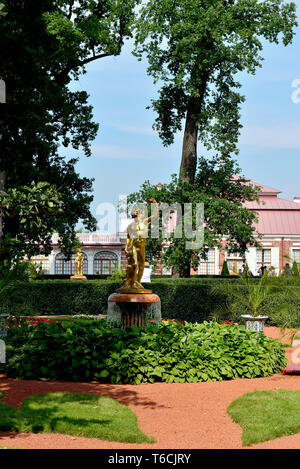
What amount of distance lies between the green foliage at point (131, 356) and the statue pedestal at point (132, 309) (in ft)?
2.45

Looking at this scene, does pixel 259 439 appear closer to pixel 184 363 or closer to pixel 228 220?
pixel 184 363

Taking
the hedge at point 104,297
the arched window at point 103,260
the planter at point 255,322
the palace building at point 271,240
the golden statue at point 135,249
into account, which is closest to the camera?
the golden statue at point 135,249

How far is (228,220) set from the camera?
63.1ft

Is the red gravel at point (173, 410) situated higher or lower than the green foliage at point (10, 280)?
lower

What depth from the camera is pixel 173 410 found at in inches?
257

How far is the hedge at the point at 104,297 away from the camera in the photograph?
53.2 ft

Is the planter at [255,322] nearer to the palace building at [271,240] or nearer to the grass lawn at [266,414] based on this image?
the grass lawn at [266,414]

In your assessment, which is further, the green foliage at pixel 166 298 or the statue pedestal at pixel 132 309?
the green foliage at pixel 166 298

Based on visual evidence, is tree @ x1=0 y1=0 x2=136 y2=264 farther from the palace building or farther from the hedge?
the palace building

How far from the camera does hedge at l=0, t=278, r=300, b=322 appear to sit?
16.2 metres

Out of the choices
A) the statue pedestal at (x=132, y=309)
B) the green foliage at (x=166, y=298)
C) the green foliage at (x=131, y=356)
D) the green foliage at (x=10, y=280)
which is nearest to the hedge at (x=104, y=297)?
the green foliage at (x=166, y=298)

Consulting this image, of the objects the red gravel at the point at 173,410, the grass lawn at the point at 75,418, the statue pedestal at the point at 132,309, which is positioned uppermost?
the statue pedestal at the point at 132,309

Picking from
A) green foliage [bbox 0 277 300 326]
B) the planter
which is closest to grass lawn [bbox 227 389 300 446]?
the planter

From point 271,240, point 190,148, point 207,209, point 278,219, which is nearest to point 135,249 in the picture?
point 207,209
